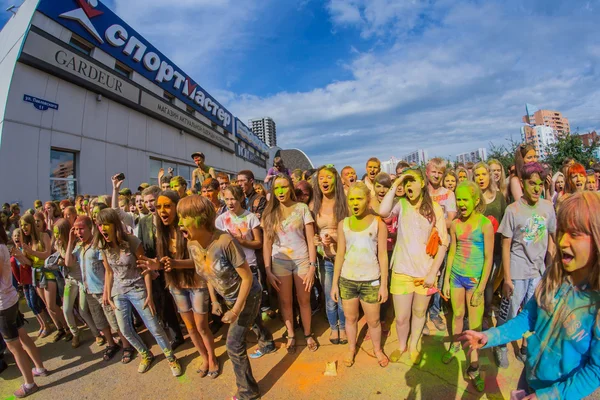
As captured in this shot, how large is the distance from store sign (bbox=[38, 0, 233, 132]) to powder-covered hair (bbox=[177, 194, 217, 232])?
11.5 metres

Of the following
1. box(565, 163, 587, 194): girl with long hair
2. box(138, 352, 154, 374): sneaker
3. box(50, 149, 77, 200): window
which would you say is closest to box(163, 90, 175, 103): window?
box(50, 149, 77, 200): window

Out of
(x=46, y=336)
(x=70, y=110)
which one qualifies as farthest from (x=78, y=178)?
(x=46, y=336)

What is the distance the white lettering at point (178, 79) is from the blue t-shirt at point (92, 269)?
51.8 ft

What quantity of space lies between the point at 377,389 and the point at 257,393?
3.82ft

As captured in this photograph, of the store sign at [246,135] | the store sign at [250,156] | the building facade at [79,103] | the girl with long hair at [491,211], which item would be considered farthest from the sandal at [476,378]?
the store sign at [246,135]

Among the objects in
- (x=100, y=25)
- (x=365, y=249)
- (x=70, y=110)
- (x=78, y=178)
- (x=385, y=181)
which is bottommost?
(x=365, y=249)

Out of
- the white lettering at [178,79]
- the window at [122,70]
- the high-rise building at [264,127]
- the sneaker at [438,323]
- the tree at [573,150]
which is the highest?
the high-rise building at [264,127]

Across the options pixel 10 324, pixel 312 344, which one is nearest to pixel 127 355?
pixel 10 324

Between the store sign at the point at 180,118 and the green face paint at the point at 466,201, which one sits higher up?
the store sign at the point at 180,118

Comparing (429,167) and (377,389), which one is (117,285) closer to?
(377,389)

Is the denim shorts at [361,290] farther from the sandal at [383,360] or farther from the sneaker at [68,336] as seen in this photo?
the sneaker at [68,336]

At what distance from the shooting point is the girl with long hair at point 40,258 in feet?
13.3

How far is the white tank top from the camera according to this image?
2896 millimetres

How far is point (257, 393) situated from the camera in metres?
2.72
